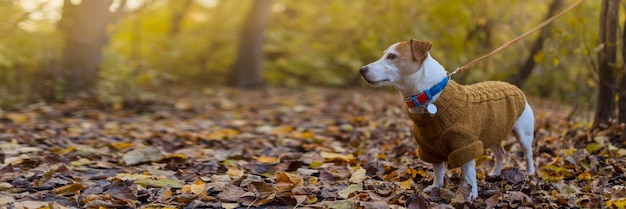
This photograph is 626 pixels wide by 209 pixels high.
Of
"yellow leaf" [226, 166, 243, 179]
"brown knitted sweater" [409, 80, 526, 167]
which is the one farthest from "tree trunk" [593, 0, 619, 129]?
"yellow leaf" [226, 166, 243, 179]

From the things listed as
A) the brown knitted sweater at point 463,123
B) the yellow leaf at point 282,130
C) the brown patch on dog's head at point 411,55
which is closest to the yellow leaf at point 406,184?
the brown knitted sweater at point 463,123

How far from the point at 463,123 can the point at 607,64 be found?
271cm

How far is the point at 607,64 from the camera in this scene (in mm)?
5695

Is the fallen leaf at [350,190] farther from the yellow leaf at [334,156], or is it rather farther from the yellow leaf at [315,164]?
the yellow leaf at [334,156]

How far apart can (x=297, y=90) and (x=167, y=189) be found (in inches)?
363

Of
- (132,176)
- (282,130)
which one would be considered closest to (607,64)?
(282,130)

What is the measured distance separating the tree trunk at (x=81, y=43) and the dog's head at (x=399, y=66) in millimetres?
6396

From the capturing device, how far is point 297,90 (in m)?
13.2

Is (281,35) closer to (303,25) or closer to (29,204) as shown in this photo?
(303,25)

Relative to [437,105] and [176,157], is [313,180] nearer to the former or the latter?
[437,105]

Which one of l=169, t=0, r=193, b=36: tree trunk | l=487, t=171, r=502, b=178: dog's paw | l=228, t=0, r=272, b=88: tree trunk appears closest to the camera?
l=487, t=171, r=502, b=178: dog's paw

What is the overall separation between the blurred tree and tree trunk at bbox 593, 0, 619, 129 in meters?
6.80

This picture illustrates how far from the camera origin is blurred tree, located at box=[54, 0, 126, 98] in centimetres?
895

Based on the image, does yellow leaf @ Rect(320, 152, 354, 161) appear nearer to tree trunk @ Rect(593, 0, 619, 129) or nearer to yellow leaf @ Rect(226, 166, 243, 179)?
yellow leaf @ Rect(226, 166, 243, 179)
